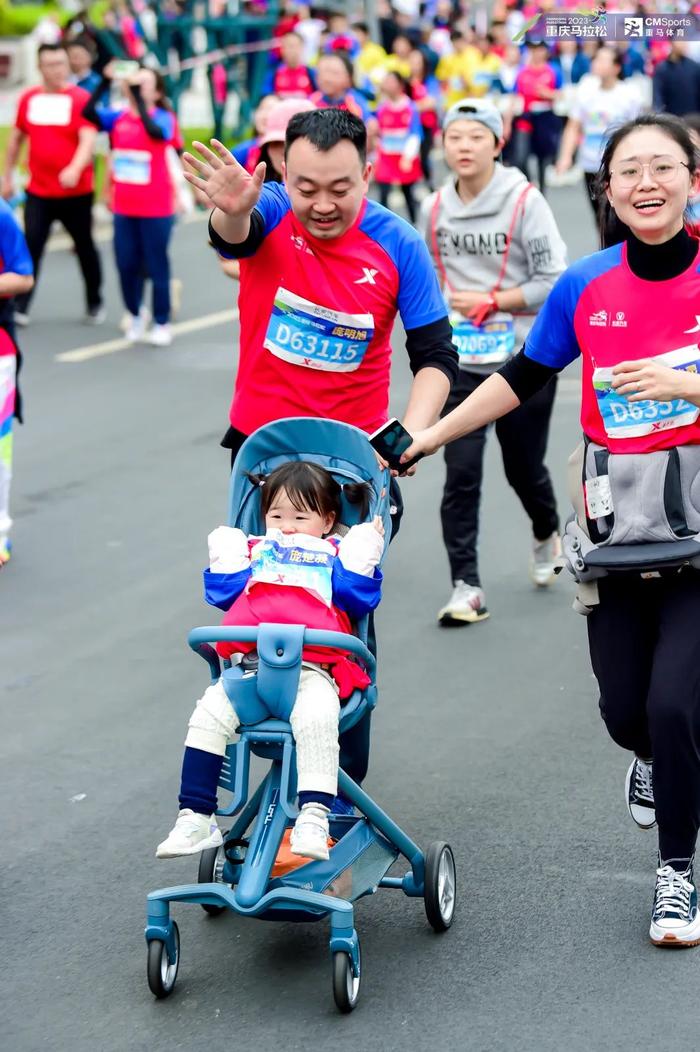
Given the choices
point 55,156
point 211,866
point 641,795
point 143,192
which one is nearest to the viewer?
point 211,866

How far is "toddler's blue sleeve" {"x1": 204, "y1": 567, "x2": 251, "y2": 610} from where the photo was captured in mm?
4254

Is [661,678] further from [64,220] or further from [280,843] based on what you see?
[64,220]

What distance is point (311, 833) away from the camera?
3930mm

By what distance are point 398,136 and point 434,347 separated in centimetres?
1462

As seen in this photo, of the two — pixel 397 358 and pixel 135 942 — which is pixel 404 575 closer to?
pixel 135 942

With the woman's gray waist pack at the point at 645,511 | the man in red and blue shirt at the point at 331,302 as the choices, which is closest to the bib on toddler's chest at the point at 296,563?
the man in red and blue shirt at the point at 331,302

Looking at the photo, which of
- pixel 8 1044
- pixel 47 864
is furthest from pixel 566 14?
pixel 8 1044

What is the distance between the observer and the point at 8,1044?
3926 mm

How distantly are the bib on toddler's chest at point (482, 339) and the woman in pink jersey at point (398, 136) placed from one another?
11.9m

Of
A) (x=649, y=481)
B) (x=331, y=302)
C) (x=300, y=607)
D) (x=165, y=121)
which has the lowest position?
(x=165, y=121)

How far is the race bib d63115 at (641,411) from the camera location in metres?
4.19

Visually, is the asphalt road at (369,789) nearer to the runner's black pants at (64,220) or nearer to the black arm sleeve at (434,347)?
the black arm sleeve at (434,347)

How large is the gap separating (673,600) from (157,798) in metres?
1.93

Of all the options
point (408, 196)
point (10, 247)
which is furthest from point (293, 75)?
point (10, 247)
